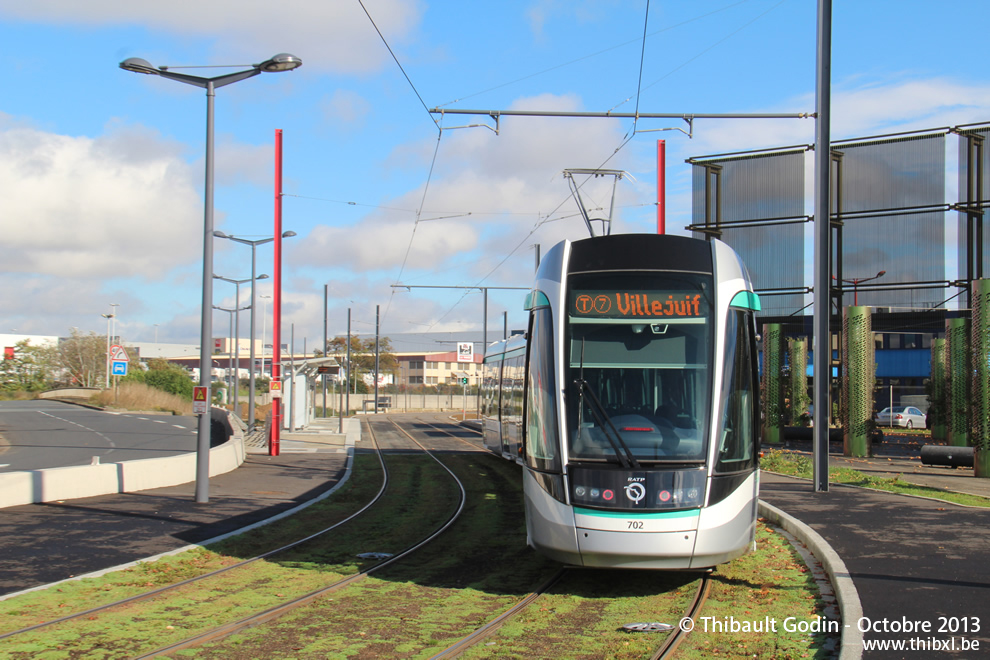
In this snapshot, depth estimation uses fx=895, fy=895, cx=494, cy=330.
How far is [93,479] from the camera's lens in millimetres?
16359

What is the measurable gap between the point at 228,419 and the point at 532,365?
27.7 m

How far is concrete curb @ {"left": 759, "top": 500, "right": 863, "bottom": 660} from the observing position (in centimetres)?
621

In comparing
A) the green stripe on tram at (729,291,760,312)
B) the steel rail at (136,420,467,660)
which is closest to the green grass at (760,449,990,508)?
the green stripe on tram at (729,291,760,312)

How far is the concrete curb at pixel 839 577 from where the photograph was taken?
621cm

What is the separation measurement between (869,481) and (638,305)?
37.2 feet

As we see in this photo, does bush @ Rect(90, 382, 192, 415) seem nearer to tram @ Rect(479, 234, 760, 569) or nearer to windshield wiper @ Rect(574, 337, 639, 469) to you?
tram @ Rect(479, 234, 760, 569)

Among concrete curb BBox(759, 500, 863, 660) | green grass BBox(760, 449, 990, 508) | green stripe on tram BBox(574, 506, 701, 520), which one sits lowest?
green grass BBox(760, 449, 990, 508)

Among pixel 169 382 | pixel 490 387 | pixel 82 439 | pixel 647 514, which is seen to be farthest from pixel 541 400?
pixel 169 382

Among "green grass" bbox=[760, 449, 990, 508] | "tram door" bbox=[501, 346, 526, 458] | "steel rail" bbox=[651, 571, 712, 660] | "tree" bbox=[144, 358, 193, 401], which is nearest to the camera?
"steel rail" bbox=[651, 571, 712, 660]

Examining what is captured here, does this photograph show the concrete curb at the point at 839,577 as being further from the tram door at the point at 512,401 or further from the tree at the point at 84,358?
the tree at the point at 84,358

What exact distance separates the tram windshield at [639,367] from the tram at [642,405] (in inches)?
0.4

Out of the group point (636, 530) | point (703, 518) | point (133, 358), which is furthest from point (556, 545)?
point (133, 358)

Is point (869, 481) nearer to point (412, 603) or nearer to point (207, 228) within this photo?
point (412, 603)

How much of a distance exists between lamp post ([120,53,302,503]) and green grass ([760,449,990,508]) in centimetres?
1159
